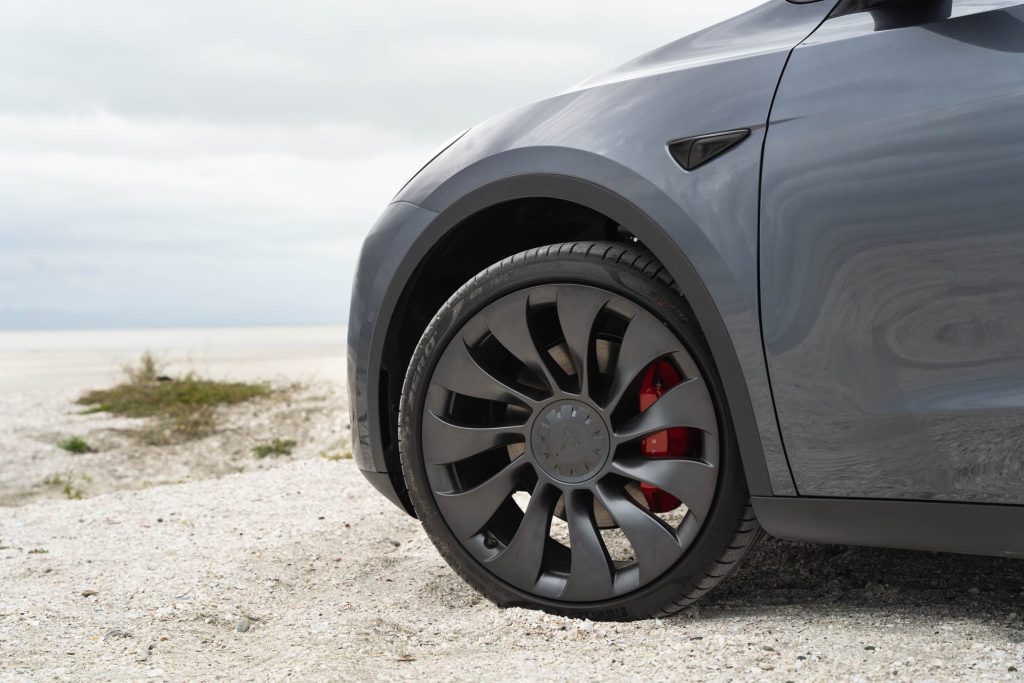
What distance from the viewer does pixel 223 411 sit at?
26.8 feet

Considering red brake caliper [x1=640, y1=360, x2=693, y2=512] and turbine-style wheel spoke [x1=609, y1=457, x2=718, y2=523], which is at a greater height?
red brake caliper [x1=640, y1=360, x2=693, y2=512]

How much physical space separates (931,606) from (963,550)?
44 cm

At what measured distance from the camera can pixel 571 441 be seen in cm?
216

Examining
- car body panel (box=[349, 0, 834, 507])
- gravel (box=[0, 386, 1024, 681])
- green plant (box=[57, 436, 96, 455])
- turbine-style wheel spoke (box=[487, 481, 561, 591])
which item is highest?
car body panel (box=[349, 0, 834, 507])

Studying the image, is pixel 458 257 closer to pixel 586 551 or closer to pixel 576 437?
pixel 576 437

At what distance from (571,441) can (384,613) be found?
78 centimetres

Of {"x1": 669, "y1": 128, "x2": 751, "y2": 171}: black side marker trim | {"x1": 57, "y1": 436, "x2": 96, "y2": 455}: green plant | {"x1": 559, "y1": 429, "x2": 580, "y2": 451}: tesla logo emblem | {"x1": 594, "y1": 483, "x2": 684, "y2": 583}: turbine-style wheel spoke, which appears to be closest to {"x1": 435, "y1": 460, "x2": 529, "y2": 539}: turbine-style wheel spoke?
{"x1": 559, "y1": 429, "x2": 580, "y2": 451}: tesla logo emblem

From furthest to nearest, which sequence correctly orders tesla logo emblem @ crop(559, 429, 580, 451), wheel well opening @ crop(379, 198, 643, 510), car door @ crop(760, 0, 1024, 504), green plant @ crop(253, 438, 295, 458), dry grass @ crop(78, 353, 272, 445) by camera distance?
dry grass @ crop(78, 353, 272, 445)
green plant @ crop(253, 438, 295, 458)
wheel well opening @ crop(379, 198, 643, 510)
tesla logo emblem @ crop(559, 429, 580, 451)
car door @ crop(760, 0, 1024, 504)

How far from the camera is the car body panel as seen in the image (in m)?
1.92

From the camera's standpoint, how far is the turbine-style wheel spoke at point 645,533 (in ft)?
6.91

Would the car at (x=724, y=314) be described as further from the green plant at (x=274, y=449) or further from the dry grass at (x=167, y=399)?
the dry grass at (x=167, y=399)

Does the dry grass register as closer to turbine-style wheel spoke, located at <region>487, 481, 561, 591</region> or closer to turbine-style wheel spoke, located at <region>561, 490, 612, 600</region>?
turbine-style wheel spoke, located at <region>487, 481, 561, 591</region>

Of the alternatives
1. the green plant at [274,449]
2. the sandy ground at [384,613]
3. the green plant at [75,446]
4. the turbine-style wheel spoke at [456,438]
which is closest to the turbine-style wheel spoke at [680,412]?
the turbine-style wheel spoke at [456,438]

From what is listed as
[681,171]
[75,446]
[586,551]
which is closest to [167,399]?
[75,446]
